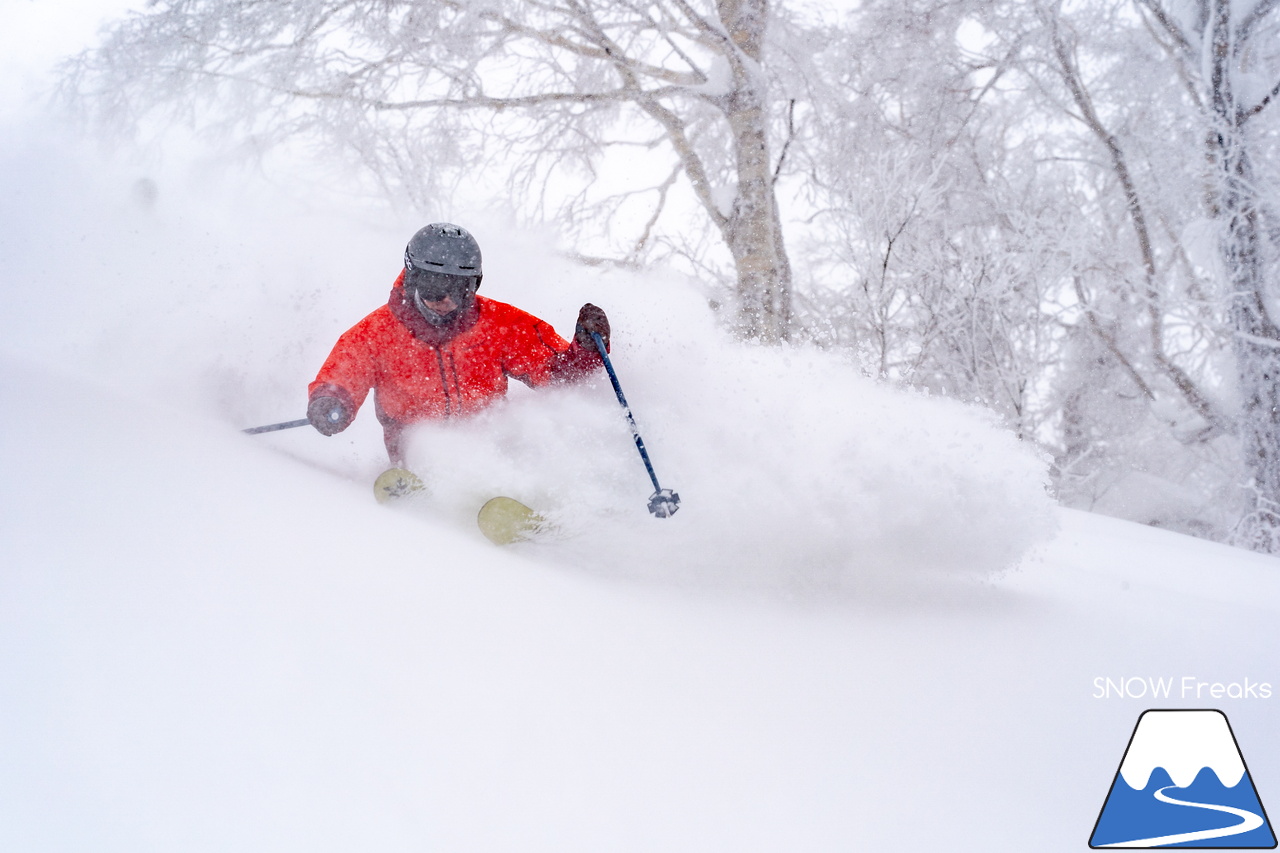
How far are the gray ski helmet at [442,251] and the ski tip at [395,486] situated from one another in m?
0.77

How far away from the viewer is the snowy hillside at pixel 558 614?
1152 mm

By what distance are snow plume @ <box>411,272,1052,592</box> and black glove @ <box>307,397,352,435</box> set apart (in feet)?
1.15

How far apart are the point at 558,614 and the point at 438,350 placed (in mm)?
1453

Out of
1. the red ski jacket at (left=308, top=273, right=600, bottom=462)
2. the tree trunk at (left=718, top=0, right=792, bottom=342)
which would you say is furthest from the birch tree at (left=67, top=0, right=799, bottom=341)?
the red ski jacket at (left=308, top=273, right=600, bottom=462)

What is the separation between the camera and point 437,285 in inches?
106

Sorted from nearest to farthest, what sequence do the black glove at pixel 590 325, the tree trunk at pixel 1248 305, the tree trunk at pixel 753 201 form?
the black glove at pixel 590 325
the tree trunk at pixel 753 201
the tree trunk at pixel 1248 305

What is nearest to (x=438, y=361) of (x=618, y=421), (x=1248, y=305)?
(x=618, y=421)

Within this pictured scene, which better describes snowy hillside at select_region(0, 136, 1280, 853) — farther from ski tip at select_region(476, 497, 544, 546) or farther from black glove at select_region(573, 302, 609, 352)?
black glove at select_region(573, 302, 609, 352)

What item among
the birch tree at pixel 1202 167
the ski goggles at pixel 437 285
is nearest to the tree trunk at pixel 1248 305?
the birch tree at pixel 1202 167

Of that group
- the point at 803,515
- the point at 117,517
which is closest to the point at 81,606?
the point at 117,517

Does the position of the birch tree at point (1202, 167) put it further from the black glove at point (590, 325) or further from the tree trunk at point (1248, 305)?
the black glove at point (590, 325)

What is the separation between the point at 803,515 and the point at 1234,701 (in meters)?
1.21

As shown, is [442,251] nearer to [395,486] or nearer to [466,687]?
[395,486]

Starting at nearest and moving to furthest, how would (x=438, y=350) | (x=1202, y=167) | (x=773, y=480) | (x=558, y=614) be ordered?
(x=558, y=614) < (x=773, y=480) < (x=438, y=350) < (x=1202, y=167)
